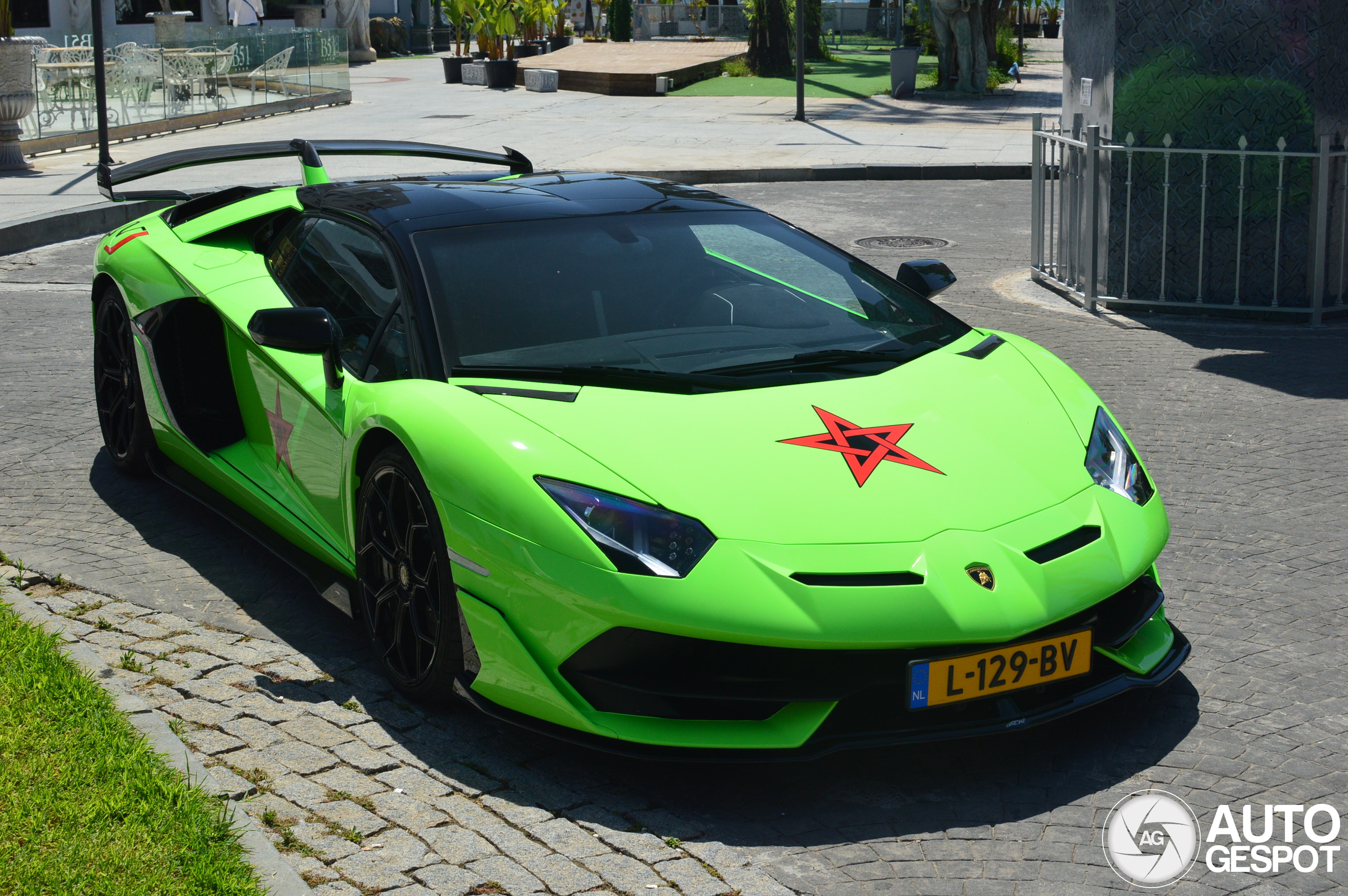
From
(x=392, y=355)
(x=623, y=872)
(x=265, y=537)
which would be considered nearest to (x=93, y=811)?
(x=623, y=872)

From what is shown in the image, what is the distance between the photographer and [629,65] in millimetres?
36094

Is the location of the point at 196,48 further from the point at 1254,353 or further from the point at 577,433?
the point at 577,433

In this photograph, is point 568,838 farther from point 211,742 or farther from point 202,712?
point 202,712

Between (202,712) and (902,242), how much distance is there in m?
9.36

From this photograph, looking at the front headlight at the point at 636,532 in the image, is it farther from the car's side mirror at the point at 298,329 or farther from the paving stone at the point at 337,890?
the car's side mirror at the point at 298,329

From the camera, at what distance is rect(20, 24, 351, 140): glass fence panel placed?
19984mm

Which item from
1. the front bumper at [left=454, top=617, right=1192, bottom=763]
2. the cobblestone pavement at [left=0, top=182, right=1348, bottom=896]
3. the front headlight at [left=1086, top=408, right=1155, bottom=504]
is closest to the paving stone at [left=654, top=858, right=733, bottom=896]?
the cobblestone pavement at [left=0, top=182, right=1348, bottom=896]

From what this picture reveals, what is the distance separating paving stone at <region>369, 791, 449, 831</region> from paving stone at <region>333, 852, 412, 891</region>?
16cm

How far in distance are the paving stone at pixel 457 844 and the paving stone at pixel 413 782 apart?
175mm

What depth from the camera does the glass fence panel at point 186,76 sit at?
65.6 feet

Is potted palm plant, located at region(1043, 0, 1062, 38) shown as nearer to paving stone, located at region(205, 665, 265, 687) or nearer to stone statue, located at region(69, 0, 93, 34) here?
stone statue, located at region(69, 0, 93, 34)

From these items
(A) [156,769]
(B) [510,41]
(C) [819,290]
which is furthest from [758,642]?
(B) [510,41]

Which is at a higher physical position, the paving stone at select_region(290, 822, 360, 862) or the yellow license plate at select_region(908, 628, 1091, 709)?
the yellow license plate at select_region(908, 628, 1091, 709)

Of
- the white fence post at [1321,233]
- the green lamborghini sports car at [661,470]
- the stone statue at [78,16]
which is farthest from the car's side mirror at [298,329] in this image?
the stone statue at [78,16]
